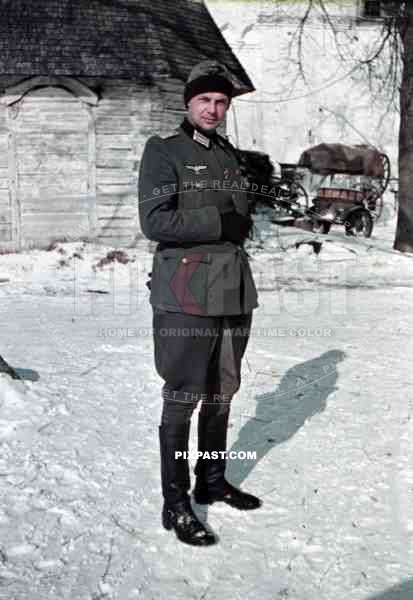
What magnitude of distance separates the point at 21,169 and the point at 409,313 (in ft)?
23.3

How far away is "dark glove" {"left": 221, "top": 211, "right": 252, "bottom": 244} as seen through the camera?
2838mm

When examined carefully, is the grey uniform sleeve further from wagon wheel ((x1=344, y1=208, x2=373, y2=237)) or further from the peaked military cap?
wagon wheel ((x1=344, y1=208, x2=373, y2=237))

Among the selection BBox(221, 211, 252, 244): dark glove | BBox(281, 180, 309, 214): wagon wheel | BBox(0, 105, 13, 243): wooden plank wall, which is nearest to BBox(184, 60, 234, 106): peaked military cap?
BBox(221, 211, 252, 244): dark glove

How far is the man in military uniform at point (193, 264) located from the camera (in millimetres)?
2783

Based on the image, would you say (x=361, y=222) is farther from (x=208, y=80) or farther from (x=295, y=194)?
(x=208, y=80)

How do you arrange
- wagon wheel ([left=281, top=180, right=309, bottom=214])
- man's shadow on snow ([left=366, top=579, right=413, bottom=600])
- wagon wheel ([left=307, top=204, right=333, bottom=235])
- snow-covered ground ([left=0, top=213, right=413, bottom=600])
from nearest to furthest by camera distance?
man's shadow on snow ([left=366, top=579, right=413, bottom=600]) < snow-covered ground ([left=0, top=213, right=413, bottom=600]) < wagon wheel ([left=307, top=204, right=333, bottom=235]) < wagon wheel ([left=281, top=180, right=309, bottom=214])

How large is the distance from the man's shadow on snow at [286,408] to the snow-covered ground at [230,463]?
0.05 ft

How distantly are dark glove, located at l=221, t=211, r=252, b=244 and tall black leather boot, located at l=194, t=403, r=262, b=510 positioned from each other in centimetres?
81

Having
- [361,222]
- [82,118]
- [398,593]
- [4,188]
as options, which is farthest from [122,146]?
[398,593]

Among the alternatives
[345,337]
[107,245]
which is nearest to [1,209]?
[107,245]

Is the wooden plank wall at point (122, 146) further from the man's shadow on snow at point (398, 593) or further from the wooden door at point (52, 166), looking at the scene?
the man's shadow on snow at point (398, 593)

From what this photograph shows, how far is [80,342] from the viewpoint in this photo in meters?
6.09

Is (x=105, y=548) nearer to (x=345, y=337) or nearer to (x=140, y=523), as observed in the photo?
(x=140, y=523)

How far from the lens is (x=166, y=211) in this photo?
2740 millimetres
